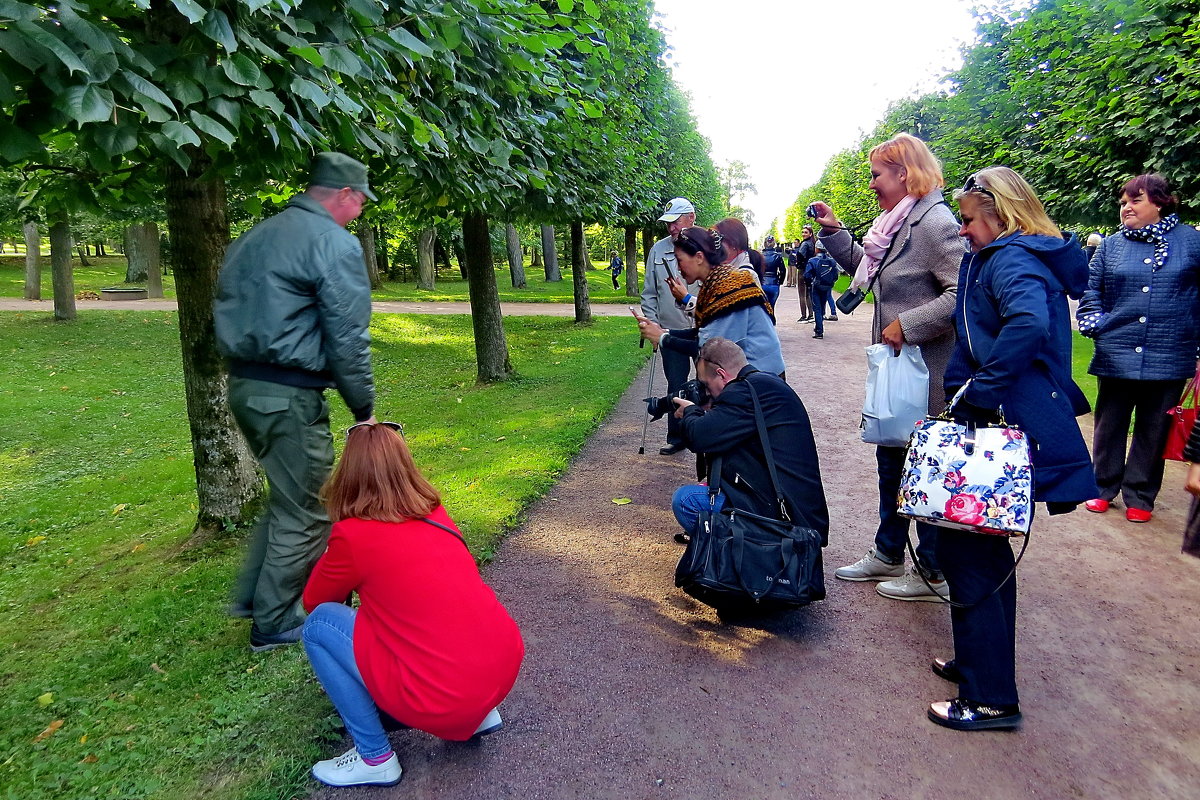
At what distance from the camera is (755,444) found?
3.62 metres

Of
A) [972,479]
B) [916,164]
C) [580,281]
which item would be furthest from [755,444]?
[580,281]

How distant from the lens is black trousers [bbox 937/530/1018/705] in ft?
9.46

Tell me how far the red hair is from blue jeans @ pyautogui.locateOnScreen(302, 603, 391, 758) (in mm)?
374

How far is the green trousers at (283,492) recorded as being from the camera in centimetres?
327

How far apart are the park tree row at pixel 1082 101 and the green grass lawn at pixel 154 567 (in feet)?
22.7

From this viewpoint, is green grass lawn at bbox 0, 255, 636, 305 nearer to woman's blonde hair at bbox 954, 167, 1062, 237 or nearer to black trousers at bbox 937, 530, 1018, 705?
woman's blonde hair at bbox 954, 167, 1062, 237

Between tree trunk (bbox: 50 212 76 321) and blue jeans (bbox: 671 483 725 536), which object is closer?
blue jeans (bbox: 671 483 725 536)

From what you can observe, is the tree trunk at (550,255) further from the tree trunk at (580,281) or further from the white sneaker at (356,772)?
the white sneaker at (356,772)

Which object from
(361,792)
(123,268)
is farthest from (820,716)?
(123,268)

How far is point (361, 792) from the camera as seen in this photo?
2553 millimetres

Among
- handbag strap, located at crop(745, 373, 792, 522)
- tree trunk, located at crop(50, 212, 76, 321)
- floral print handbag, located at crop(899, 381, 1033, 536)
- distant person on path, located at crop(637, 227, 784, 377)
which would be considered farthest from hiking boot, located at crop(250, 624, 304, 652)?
tree trunk, located at crop(50, 212, 76, 321)

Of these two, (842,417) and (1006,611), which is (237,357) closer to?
(1006,611)

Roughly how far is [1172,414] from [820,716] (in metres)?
3.51

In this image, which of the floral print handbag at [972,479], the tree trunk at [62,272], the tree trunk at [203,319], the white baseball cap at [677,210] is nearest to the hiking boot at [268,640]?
the tree trunk at [203,319]
